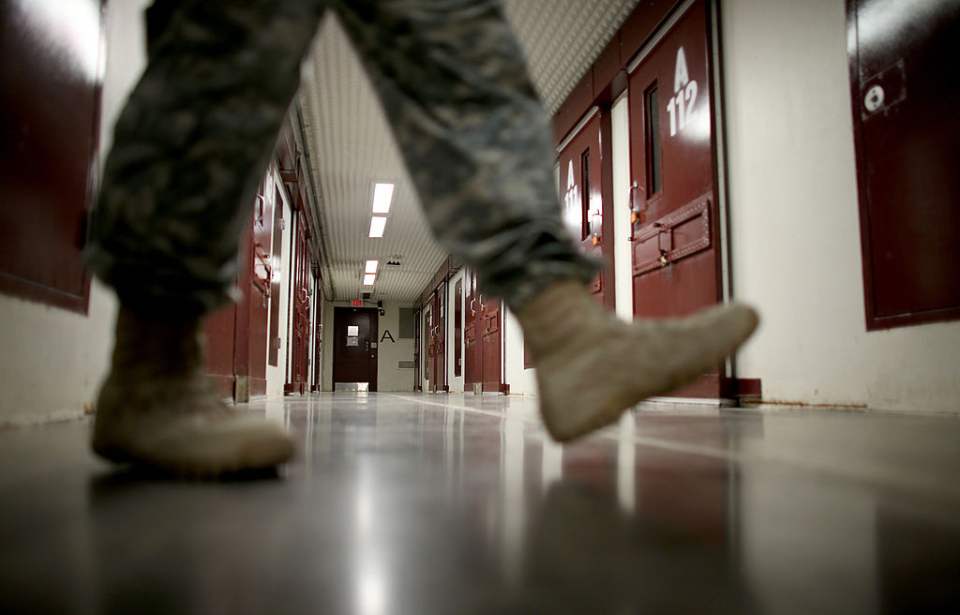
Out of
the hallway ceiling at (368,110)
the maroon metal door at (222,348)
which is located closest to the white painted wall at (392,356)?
the hallway ceiling at (368,110)

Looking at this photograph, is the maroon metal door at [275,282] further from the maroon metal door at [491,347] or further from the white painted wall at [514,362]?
the maroon metal door at [491,347]

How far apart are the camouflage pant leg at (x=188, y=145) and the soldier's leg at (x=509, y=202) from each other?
0.51 feet

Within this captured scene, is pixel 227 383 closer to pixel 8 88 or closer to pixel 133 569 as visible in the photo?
pixel 8 88

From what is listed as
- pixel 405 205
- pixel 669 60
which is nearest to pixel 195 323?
pixel 669 60

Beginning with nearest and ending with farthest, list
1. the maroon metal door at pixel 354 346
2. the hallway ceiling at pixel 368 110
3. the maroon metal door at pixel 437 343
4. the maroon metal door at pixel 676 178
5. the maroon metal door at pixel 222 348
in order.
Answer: the maroon metal door at pixel 222 348
the maroon metal door at pixel 676 178
the hallway ceiling at pixel 368 110
the maroon metal door at pixel 437 343
the maroon metal door at pixel 354 346

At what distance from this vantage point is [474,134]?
2.66 ft

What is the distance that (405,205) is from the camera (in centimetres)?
984

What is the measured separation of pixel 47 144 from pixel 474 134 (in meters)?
1.52

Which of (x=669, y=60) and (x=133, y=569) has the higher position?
(x=669, y=60)

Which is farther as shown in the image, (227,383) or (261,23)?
(227,383)

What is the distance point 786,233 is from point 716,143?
2.87 ft

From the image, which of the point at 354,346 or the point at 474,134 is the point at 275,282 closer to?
the point at 474,134

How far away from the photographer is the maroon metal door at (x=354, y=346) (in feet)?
67.2

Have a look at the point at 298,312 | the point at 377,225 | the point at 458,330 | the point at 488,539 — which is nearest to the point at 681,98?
the point at 488,539
